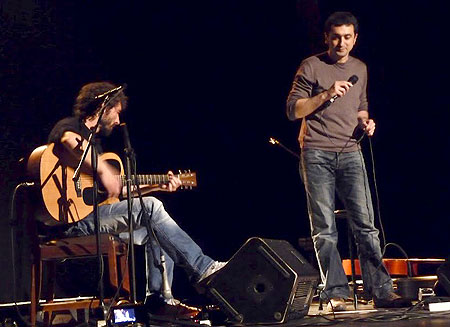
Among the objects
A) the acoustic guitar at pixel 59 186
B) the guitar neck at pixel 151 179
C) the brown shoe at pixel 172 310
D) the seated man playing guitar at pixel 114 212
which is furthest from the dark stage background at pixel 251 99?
the brown shoe at pixel 172 310

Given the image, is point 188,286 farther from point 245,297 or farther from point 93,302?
point 245,297

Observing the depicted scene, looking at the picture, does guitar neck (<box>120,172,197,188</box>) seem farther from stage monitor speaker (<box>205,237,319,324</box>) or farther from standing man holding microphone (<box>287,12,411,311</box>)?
stage monitor speaker (<box>205,237,319,324</box>)

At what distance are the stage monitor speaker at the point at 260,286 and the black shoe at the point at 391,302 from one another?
785 millimetres

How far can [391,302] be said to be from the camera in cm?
446

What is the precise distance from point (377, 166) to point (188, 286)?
190 centimetres

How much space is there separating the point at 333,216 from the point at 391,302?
601 millimetres

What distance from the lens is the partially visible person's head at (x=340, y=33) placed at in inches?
181

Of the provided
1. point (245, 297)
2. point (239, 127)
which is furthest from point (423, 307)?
point (239, 127)

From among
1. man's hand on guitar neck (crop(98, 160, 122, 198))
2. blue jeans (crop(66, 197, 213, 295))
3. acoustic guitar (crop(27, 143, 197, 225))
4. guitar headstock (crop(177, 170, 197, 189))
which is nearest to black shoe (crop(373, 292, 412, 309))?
blue jeans (crop(66, 197, 213, 295))

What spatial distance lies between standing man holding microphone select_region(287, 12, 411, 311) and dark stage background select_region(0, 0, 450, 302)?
5.90ft

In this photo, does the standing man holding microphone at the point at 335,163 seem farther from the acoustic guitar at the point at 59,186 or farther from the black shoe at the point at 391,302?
the acoustic guitar at the point at 59,186

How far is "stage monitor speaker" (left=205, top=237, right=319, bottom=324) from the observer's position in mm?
3781

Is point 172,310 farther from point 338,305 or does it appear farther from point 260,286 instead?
point 338,305

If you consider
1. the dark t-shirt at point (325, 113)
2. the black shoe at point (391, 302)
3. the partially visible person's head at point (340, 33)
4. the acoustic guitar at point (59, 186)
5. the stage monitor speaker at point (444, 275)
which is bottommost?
the black shoe at point (391, 302)
